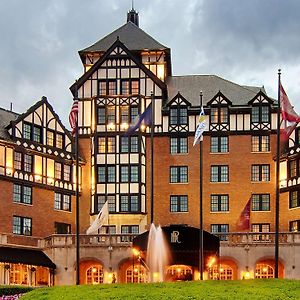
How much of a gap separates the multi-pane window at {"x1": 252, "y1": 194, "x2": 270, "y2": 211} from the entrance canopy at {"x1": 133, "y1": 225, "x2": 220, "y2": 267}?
11709 mm

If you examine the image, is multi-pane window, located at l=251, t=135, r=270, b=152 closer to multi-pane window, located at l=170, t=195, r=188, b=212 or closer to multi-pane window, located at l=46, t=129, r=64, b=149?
multi-pane window, located at l=170, t=195, r=188, b=212

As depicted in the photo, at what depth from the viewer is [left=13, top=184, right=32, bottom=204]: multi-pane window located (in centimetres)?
5881

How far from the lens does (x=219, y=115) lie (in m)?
65.8

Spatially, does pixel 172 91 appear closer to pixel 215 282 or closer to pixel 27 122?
pixel 27 122

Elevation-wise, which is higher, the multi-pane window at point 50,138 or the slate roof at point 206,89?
the slate roof at point 206,89

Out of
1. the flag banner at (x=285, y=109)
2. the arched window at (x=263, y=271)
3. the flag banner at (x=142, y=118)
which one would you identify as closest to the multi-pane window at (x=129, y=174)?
the flag banner at (x=142, y=118)

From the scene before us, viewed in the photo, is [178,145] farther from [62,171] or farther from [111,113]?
[62,171]

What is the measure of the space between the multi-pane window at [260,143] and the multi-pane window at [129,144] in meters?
9.85

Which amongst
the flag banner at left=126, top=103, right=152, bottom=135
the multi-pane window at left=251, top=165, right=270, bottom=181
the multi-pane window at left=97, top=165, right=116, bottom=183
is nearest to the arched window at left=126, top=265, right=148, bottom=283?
the multi-pane window at left=97, top=165, right=116, bottom=183

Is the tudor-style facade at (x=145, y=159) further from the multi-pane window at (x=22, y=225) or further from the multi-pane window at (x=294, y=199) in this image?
the multi-pane window at (x=22, y=225)

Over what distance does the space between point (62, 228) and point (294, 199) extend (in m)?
19.0

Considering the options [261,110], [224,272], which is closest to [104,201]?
[224,272]

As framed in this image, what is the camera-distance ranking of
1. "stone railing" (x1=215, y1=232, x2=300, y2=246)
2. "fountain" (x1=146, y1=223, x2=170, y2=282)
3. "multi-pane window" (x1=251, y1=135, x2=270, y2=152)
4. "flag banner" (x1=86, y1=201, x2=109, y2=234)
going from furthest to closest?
"multi-pane window" (x1=251, y1=135, x2=270, y2=152), "stone railing" (x1=215, y1=232, x2=300, y2=246), "flag banner" (x1=86, y1=201, x2=109, y2=234), "fountain" (x1=146, y1=223, x2=170, y2=282)

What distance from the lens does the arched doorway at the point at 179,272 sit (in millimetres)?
58688
